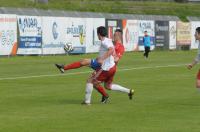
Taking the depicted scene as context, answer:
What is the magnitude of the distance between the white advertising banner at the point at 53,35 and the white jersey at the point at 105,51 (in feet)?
99.9

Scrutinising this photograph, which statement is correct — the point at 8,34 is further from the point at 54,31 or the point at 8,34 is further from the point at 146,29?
the point at 146,29

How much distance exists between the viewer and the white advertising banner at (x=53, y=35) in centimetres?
4856

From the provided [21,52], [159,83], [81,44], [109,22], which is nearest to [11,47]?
[21,52]

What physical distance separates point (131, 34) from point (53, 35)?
11.9 metres

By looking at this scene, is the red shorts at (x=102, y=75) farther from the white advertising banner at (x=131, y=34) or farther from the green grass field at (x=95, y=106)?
the white advertising banner at (x=131, y=34)

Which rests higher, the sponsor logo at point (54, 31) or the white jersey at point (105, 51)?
the white jersey at point (105, 51)

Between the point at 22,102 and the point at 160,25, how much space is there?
47.5 meters

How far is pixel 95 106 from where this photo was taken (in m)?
17.7

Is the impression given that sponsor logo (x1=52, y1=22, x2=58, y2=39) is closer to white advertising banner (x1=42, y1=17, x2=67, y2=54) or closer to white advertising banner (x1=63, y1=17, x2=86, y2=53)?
white advertising banner (x1=42, y1=17, x2=67, y2=54)

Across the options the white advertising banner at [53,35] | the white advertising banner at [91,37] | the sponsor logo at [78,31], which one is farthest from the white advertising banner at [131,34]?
the white advertising banner at [53,35]

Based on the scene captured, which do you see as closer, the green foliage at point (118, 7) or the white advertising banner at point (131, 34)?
the white advertising banner at point (131, 34)

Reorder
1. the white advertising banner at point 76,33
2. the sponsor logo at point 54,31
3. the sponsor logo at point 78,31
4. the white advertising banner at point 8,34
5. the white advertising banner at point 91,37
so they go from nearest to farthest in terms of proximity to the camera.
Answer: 1. the white advertising banner at point 8,34
2. the sponsor logo at point 54,31
3. the white advertising banner at point 76,33
4. the sponsor logo at point 78,31
5. the white advertising banner at point 91,37

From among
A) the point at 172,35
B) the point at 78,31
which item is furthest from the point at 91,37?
the point at 172,35

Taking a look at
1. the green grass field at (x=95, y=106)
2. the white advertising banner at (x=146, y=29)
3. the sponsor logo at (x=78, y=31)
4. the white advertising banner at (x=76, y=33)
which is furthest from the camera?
the white advertising banner at (x=146, y=29)
